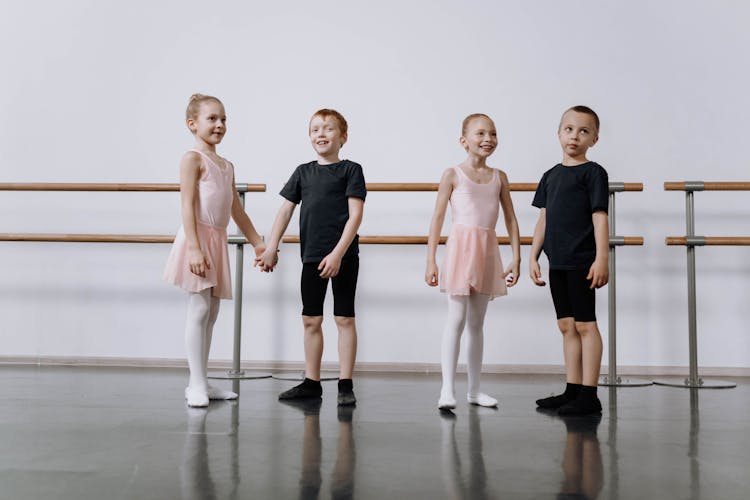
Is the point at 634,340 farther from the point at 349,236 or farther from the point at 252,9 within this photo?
the point at 252,9

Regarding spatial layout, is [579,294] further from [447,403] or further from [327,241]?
[327,241]

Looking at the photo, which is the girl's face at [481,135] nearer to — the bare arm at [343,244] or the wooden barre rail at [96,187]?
the bare arm at [343,244]

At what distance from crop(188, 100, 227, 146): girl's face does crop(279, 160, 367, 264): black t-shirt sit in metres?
0.29

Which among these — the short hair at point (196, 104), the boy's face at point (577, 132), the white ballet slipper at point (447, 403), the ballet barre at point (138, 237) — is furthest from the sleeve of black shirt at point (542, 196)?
the ballet barre at point (138, 237)

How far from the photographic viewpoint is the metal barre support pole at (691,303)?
8.27ft

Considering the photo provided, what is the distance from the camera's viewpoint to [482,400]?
1930mm

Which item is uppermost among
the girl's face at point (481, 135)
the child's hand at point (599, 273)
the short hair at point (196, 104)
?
the short hair at point (196, 104)

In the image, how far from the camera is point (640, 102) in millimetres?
2900

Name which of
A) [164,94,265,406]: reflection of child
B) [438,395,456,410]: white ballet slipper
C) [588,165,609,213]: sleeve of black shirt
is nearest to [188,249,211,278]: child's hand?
[164,94,265,406]: reflection of child

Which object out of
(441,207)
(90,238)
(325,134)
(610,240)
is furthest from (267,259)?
(610,240)

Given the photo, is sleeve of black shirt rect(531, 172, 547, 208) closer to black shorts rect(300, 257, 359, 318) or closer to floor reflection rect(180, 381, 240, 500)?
black shorts rect(300, 257, 359, 318)

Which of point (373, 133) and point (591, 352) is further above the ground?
point (373, 133)

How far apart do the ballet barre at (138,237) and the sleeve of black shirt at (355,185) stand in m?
0.73

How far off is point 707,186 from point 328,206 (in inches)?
56.1
